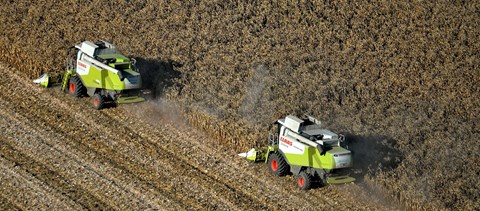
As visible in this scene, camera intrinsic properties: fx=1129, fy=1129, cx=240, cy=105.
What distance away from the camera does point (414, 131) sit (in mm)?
35656

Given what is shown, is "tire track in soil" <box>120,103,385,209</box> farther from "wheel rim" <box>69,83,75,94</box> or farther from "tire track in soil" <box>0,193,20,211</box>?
"tire track in soil" <box>0,193,20,211</box>

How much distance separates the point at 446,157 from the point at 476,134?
6.46 feet

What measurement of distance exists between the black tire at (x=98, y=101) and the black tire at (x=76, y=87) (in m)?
0.70

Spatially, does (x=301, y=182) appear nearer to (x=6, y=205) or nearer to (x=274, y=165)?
(x=274, y=165)

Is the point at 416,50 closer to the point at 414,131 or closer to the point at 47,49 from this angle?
the point at 414,131

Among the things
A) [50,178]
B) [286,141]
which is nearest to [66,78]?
[50,178]

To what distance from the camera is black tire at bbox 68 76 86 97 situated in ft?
129

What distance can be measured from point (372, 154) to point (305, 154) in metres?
2.72

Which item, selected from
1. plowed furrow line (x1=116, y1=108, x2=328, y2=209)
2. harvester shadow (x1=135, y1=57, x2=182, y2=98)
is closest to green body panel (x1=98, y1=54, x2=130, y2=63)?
harvester shadow (x1=135, y1=57, x2=182, y2=98)

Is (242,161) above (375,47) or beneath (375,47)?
beneath

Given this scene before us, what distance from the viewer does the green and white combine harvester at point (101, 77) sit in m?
37.7

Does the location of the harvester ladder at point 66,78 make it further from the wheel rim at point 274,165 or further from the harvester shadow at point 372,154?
the harvester shadow at point 372,154

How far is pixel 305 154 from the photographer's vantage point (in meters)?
33.0

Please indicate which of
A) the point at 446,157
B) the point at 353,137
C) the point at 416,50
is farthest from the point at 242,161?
the point at 416,50
